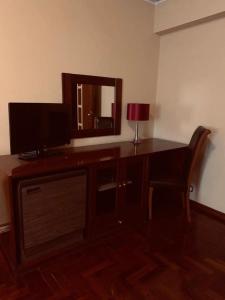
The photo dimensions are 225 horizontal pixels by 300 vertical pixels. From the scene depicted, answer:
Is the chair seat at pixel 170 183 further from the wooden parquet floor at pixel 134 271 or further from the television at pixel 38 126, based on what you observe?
the television at pixel 38 126

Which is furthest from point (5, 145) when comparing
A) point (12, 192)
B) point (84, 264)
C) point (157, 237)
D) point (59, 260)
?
point (157, 237)

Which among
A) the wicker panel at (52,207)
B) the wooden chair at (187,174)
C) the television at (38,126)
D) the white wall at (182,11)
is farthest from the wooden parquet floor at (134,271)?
the white wall at (182,11)

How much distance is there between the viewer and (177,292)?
162cm

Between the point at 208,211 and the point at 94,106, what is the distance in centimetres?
179

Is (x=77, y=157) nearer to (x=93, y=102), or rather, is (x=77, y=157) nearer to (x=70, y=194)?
(x=70, y=194)

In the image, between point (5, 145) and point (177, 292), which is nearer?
point (177, 292)

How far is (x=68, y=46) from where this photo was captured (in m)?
2.33

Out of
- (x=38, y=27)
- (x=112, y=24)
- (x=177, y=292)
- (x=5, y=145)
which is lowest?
(x=177, y=292)

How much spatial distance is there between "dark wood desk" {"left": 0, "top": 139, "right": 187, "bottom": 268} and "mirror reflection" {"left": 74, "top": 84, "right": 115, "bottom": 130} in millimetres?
315

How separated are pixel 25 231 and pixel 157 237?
4.02 ft

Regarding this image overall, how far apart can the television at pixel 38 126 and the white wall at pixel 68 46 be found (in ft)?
0.77

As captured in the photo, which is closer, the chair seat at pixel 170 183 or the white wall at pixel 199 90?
the chair seat at pixel 170 183

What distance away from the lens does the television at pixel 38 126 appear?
189 centimetres

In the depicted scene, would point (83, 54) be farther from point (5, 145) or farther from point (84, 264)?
point (84, 264)
